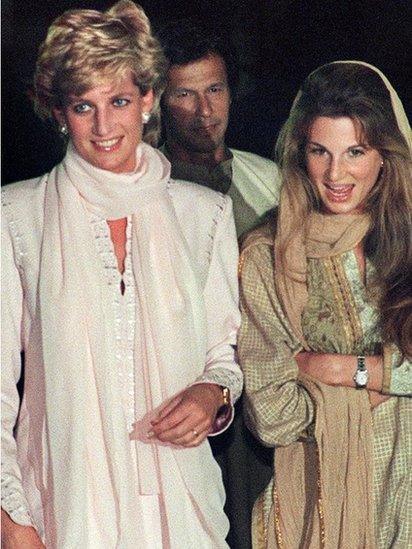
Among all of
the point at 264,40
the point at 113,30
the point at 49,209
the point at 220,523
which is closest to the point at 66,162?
the point at 49,209

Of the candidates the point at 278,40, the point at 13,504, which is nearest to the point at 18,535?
the point at 13,504

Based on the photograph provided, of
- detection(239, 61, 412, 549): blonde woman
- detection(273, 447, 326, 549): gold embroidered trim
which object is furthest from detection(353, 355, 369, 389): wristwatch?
detection(273, 447, 326, 549): gold embroidered trim

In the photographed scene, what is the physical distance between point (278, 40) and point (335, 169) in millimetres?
311

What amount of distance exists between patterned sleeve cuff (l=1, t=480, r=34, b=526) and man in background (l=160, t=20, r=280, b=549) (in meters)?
0.40

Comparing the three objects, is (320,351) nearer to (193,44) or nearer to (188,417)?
(188,417)

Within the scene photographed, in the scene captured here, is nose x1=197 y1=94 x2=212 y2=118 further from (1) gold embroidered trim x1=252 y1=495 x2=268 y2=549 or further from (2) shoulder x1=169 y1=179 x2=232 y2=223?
(1) gold embroidered trim x1=252 y1=495 x2=268 y2=549

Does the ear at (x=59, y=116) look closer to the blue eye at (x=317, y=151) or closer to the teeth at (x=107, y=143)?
the teeth at (x=107, y=143)

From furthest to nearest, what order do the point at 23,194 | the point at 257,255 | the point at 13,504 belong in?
the point at 257,255, the point at 23,194, the point at 13,504

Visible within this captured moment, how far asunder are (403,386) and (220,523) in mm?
426

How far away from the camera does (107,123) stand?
243 centimetres

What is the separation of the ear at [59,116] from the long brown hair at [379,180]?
434 millimetres

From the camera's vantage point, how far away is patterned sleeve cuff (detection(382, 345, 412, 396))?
251cm

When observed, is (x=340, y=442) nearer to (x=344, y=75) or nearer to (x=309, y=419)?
(x=309, y=419)

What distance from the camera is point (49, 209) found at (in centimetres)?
243
